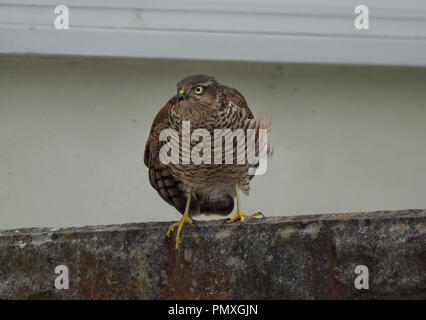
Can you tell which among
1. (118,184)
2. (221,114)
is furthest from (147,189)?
(221,114)

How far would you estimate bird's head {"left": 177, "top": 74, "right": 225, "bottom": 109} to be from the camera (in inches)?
95.3

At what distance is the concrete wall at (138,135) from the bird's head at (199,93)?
1.31m

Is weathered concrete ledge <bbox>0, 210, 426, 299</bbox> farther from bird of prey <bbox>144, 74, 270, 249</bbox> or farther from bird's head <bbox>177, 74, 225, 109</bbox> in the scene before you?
bird's head <bbox>177, 74, 225, 109</bbox>

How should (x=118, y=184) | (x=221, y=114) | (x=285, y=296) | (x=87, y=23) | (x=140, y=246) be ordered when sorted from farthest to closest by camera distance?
(x=118, y=184)
(x=87, y=23)
(x=221, y=114)
(x=140, y=246)
(x=285, y=296)

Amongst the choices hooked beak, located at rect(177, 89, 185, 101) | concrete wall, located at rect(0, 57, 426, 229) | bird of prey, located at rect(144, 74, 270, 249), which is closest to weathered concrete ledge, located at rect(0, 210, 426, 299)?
bird of prey, located at rect(144, 74, 270, 249)

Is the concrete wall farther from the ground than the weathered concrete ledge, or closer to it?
farther from the ground

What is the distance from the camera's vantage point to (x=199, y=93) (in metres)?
2.45

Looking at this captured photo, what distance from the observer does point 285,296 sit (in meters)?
1.93

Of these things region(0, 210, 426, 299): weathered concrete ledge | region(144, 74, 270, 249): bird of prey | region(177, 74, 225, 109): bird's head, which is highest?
region(177, 74, 225, 109): bird's head

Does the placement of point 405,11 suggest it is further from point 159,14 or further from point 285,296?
point 285,296

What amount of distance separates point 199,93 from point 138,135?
1404mm

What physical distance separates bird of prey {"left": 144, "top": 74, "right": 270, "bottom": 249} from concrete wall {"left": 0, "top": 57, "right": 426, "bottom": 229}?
85 centimetres
